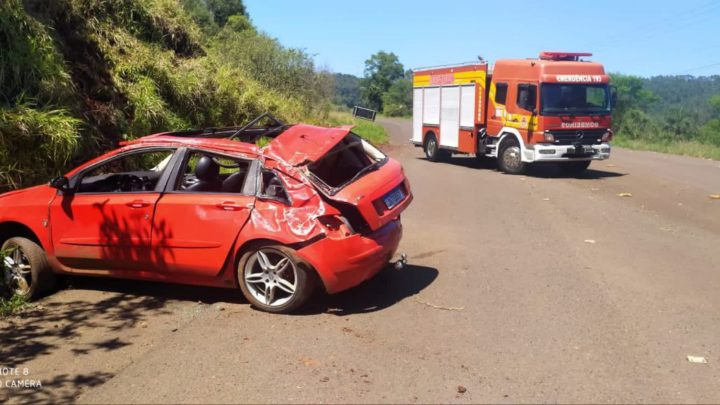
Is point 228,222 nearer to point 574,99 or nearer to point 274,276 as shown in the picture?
point 274,276

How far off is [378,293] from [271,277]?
117 centimetres

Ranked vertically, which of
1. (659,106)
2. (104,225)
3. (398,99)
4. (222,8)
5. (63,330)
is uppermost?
(222,8)

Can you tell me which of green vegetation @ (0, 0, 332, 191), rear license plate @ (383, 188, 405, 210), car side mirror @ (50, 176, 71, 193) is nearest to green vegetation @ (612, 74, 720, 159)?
Answer: green vegetation @ (0, 0, 332, 191)

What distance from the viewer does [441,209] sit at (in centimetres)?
1150

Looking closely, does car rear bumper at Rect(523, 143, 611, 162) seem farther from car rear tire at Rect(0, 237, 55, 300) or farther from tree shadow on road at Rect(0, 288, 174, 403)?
car rear tire at Rect(0, 237, 55, 300)

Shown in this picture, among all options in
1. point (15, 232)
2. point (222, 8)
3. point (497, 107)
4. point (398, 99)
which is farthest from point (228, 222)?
point (398, 99)

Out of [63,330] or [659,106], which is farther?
Answer: [659,106]

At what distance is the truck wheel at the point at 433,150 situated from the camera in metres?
22.6

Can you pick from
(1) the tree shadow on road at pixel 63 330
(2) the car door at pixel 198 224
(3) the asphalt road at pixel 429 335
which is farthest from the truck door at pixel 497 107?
(1) the tree shadow on road at pixel 63 330

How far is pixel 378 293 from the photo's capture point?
613 centimetres

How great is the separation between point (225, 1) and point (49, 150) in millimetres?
59440

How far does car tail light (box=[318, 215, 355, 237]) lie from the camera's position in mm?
5285

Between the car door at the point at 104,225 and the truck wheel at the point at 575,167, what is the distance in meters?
14.8

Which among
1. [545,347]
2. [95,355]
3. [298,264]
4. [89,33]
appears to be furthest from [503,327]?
[89,33]
